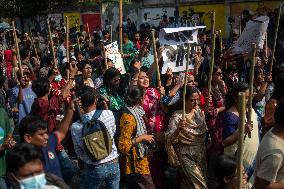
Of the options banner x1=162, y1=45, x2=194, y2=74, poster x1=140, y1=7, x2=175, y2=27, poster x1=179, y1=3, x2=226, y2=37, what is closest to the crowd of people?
banner x1=162, y1=45, x2=194, y2=74

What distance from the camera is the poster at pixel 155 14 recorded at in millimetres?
20984

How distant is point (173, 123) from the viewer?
5098 mm

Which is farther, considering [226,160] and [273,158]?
[226,160]

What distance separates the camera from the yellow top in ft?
15.9

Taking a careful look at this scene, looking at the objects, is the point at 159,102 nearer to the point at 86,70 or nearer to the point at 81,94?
the point at 81,94

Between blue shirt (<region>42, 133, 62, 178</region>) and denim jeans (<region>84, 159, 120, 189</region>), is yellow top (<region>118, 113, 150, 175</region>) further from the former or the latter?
blue shirt (<region>42, 133, 62, 178</region>)

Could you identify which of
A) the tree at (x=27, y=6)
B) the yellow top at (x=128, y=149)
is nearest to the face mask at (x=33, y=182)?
the yellow top at (x=128, y=149)

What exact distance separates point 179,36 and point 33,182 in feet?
13.7

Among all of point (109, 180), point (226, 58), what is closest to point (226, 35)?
point (226, 58)

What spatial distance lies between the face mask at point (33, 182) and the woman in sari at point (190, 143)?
2213mm

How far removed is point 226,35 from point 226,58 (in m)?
10.6

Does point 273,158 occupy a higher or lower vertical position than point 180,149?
higher

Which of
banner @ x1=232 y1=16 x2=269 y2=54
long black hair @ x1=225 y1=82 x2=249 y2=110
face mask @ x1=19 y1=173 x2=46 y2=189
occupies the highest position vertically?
banner @ x1=232 y1=16 x2=269 y2=54

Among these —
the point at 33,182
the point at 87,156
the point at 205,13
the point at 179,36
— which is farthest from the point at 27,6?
the point at 33,182
